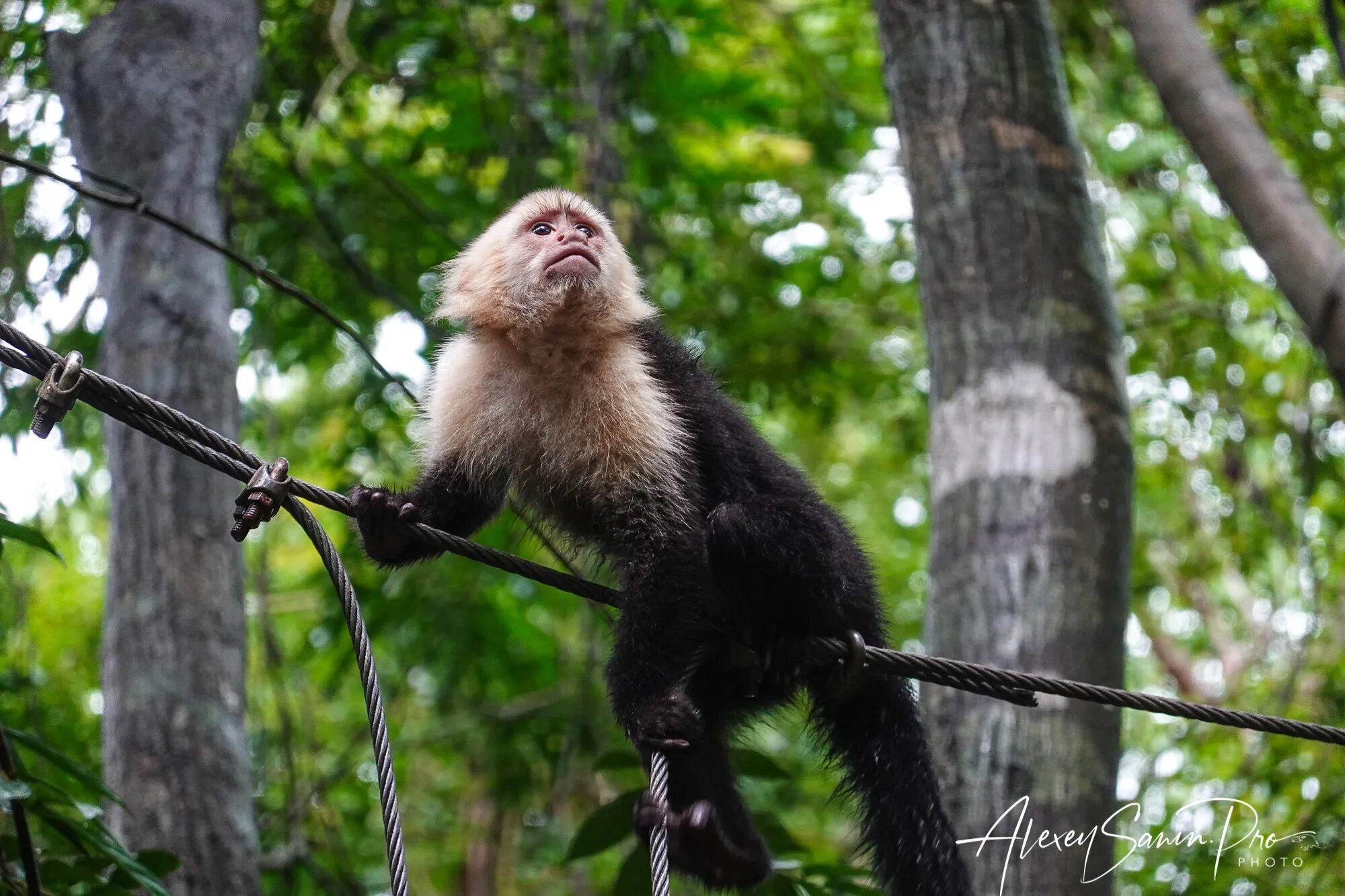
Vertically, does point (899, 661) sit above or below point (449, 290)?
below

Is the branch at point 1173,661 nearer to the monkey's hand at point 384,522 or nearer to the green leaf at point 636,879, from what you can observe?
the green leaf at point 636,879

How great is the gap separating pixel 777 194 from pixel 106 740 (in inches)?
181

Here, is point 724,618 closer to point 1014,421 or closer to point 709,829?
point 709,829

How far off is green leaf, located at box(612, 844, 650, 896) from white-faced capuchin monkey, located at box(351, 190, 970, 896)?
13 cm

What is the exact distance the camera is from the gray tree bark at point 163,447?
2.81m

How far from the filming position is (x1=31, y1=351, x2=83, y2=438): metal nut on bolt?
1808 millimetres

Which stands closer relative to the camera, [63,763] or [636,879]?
[63,763]

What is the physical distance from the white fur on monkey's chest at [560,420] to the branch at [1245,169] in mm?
1287

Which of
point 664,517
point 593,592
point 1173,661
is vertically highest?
point 664,517

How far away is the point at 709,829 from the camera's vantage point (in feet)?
8.46

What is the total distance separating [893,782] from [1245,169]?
1529mm

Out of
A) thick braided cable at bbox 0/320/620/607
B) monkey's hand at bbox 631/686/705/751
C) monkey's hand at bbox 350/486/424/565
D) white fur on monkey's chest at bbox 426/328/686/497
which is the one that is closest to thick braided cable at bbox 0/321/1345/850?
thick braided cable at bbox 0/320/620/607

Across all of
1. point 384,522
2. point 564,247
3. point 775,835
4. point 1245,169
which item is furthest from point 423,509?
point 1245,169

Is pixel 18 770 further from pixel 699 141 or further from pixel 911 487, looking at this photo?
pixel 911 487
